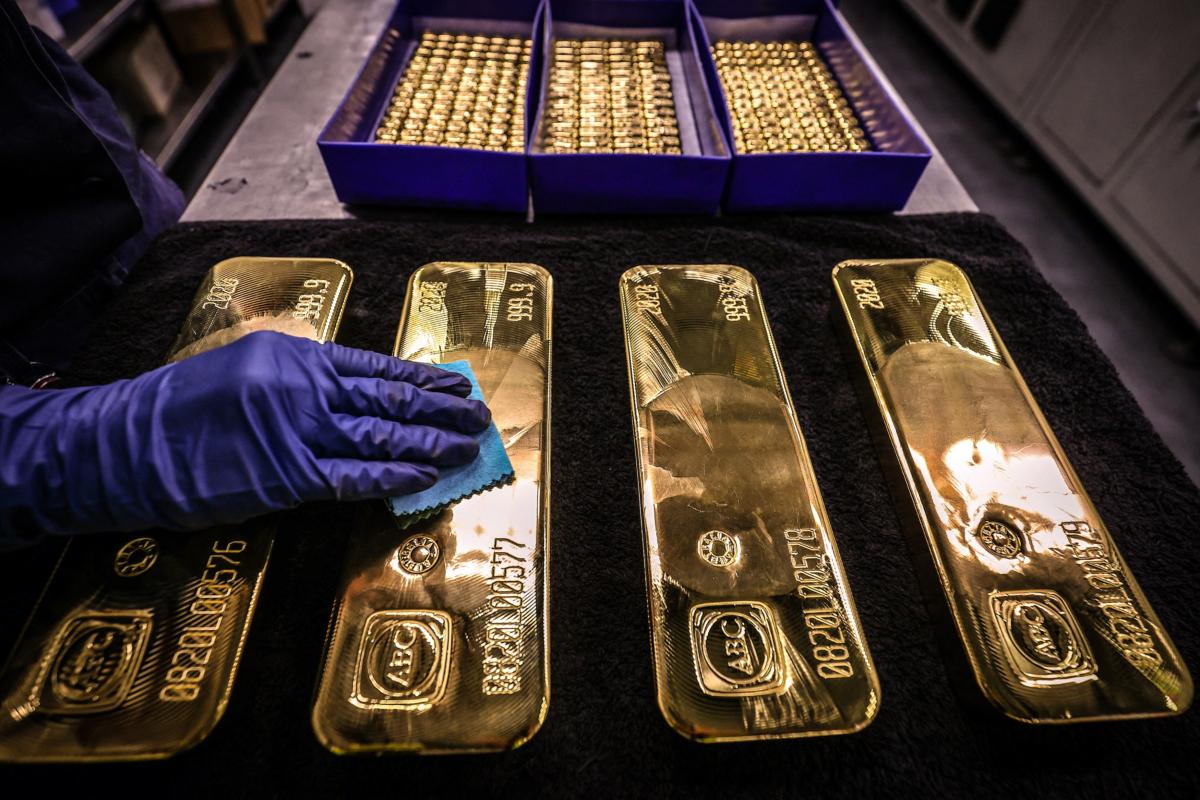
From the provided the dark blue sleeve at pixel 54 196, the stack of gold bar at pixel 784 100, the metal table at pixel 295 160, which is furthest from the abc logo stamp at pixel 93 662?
the stack of gold bar at pixel 784 100

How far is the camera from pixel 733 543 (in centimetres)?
105

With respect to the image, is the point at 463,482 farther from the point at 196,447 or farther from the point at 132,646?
the point at 132,646

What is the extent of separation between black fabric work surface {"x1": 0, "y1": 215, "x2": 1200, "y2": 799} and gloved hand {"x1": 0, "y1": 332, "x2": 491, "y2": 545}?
208 mm

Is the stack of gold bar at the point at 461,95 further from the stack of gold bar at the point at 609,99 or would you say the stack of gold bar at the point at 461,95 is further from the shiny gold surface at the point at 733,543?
the shiny gold surface at the point at 733,543

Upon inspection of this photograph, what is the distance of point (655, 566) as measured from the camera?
3.35ft

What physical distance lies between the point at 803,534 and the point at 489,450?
63 cm

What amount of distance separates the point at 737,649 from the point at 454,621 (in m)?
0.48

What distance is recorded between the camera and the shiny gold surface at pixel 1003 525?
0.94m

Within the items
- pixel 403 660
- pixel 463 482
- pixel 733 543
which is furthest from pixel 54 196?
pixel 733 543

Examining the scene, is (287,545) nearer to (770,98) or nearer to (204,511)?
(204,511)

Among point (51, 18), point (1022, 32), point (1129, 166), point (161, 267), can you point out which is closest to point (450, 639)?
point (161, 267)

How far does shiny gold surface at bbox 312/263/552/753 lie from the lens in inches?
34.7

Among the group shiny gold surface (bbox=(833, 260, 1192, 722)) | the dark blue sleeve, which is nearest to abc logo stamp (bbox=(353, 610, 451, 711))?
shiny gold surface (bbox=(833, 260, 1192, 722))

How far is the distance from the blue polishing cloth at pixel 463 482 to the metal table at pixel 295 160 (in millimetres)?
1022
